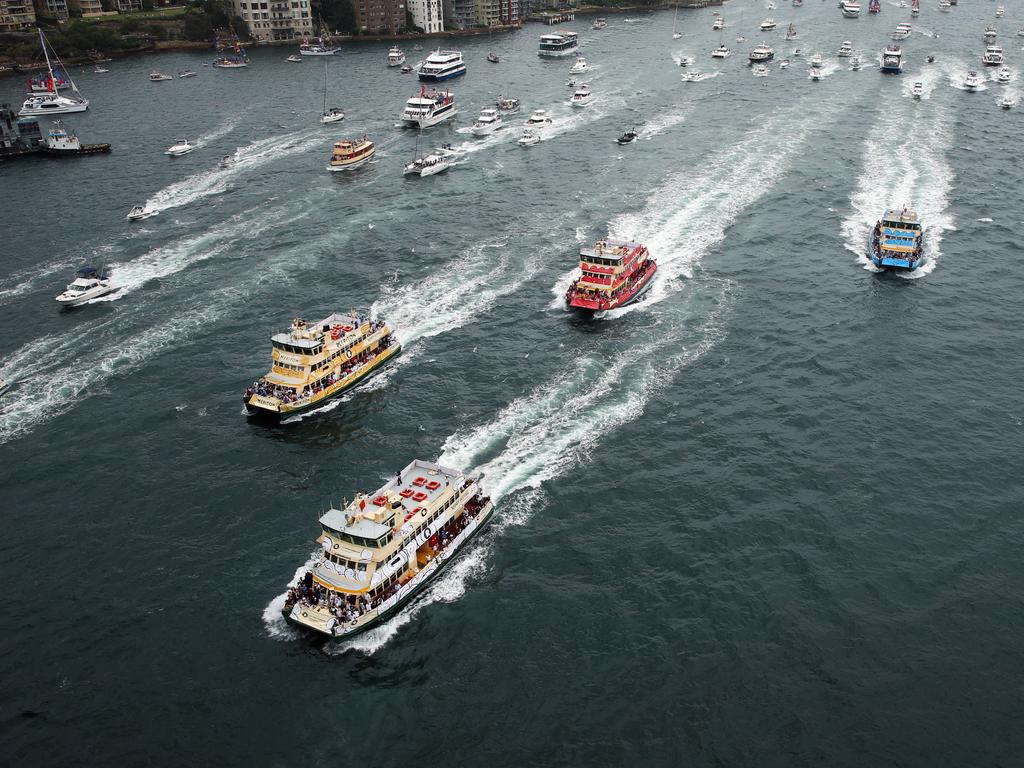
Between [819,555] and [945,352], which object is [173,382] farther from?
[945,352]

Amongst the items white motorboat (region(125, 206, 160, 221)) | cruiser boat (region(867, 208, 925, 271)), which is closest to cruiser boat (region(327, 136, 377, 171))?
white motorboat (region(125, 206, 160, 221))

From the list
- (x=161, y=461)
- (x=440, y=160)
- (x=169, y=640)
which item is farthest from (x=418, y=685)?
(x=440, y=160)

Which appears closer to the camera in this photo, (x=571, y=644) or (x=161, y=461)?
(x=571, y=644)

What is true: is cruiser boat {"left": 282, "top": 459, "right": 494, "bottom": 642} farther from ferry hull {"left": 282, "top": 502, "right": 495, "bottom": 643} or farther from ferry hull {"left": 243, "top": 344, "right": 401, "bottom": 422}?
ferry hull {"left": 243, "top": 344, "right": 401, "bottom": 422}

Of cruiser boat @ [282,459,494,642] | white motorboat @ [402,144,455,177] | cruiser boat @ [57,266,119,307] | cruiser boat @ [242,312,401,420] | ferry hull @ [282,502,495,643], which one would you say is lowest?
ferry hull @ [282,502,495,643]

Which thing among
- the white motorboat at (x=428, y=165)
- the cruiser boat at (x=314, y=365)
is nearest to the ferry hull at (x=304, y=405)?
the cruiser boat at (x=314, y=365)

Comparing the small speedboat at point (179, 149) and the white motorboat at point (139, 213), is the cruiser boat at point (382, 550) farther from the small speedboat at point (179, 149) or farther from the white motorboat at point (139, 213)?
the small speedboat at point (179, 149)
